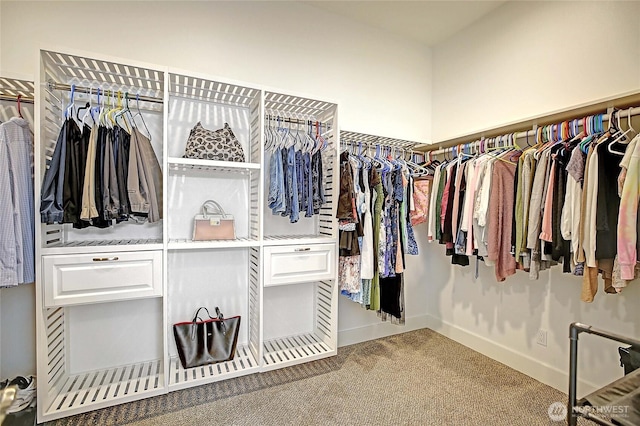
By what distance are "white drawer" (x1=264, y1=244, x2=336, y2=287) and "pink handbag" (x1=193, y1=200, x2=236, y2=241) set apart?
305 mm

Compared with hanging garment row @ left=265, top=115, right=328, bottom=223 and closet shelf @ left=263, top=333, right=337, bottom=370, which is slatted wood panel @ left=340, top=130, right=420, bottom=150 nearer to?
hanging garment row @ left=265, top=115, right=328, bottom=223

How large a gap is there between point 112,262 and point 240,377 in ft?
3.84

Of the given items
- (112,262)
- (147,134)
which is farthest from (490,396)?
(147,134)

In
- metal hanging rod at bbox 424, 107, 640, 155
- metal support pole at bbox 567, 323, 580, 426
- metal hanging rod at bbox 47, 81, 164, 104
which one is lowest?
metal support pole at bbox 567, 323, 580, 426

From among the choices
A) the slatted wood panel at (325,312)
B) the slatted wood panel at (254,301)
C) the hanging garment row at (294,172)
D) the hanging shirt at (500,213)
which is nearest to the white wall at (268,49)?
the slatted wood panel at (325,312)

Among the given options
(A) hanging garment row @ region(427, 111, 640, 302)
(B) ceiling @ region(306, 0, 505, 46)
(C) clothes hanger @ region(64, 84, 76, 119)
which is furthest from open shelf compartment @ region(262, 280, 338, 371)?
(B) ceiling @ region(306, 0, 505, 46)

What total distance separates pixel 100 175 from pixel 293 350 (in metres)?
1.78

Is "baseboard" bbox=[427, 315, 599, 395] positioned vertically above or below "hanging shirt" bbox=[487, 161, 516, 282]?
below

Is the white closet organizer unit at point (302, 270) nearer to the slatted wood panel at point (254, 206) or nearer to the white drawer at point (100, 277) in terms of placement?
the slatted wood panel at point (254, 206)

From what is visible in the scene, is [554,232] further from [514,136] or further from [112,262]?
[112,262]

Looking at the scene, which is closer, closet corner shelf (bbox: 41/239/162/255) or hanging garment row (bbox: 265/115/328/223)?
closet corner shelf (bbox: 41/239/162/255)

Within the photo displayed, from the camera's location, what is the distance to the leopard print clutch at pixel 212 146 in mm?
2146

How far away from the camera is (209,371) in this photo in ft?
7.13

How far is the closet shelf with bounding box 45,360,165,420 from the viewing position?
180 centimetres
